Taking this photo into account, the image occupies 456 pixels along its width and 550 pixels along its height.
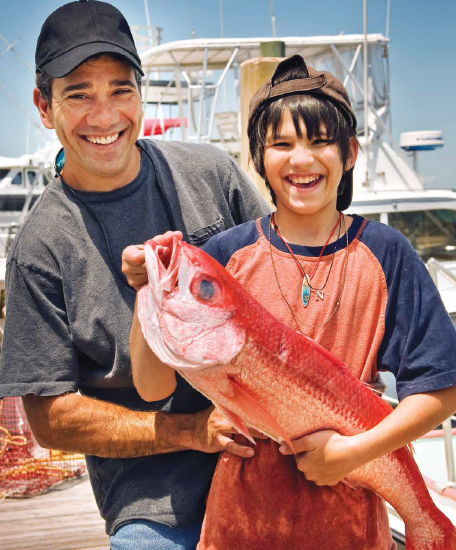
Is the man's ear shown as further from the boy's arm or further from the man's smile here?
the boy's arm

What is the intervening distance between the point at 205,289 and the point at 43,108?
5.37ft

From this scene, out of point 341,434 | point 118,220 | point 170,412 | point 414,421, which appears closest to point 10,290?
point 118,220

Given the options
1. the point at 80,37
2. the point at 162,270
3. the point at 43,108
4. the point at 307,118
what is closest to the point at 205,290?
the point at 162,270

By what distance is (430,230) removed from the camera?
11.2 metres

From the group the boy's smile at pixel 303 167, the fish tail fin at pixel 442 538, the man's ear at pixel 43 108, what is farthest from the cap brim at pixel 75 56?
the fish tail fin at pixel 442 538

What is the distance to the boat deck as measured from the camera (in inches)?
194

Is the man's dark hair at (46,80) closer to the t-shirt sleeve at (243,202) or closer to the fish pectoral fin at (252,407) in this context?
the t-shirt sleeve at (243,202)

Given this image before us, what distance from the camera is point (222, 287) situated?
74.0 inches

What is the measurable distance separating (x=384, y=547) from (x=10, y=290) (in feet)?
5.85

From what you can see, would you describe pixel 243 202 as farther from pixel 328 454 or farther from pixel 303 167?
pixel 328 454

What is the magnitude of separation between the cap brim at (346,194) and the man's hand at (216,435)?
3.10 ft

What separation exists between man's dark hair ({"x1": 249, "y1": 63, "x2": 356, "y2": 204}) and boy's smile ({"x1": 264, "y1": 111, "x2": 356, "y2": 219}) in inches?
0.7

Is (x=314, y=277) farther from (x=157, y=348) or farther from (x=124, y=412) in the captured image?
(x=124, y=412)

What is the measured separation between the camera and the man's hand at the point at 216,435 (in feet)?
7.55
